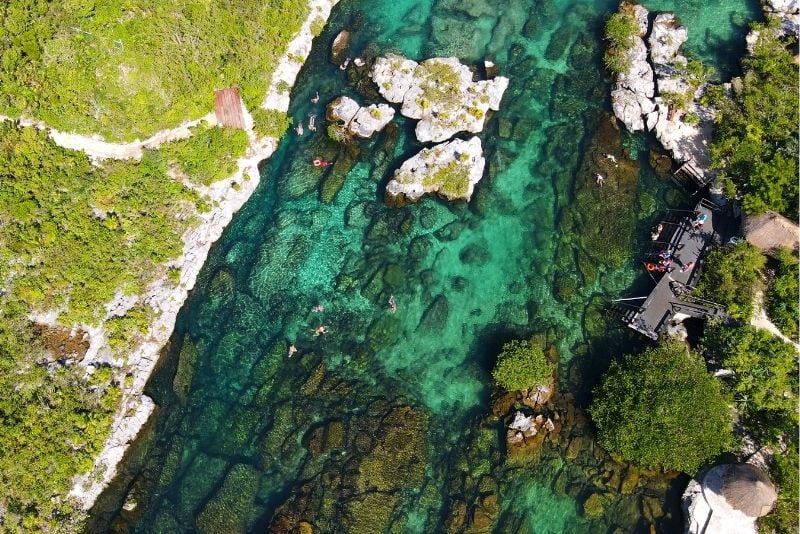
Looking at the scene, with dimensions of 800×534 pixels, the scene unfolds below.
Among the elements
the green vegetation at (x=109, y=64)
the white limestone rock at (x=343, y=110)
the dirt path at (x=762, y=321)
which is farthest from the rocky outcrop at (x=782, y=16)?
the green vegetation at (x=109, y=64)

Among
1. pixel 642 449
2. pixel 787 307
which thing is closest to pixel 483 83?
pixel 787 307

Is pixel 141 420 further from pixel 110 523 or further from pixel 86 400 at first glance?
pixel 110 523

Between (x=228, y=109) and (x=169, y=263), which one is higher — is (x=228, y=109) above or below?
above

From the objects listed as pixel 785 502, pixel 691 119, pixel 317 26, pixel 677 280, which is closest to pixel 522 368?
pixel 677 280

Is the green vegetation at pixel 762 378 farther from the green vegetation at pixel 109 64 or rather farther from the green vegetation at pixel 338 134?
the green vegetation at pixel 109 64

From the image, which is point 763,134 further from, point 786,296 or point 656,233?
point 786,296
